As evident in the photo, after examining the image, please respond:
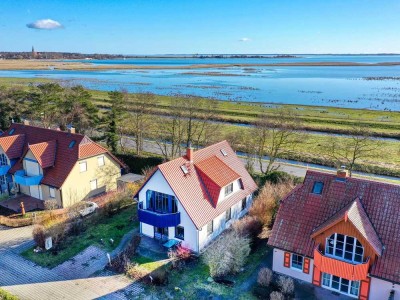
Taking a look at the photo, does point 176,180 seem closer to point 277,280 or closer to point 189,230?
point 189,230

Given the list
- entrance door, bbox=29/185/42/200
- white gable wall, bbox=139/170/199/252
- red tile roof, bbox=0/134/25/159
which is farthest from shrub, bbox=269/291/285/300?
red tile roof, bbox=0/134/25/159

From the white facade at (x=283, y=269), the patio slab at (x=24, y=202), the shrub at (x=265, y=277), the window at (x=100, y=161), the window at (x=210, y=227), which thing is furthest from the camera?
the window at (x=100, y=161)

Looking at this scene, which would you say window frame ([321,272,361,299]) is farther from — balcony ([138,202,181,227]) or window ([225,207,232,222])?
balcony ([138,202,181,227])

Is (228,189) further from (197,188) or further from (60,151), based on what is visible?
(60,151)

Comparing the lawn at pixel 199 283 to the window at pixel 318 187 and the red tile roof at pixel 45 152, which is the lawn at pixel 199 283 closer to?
the window at pixel 318 187

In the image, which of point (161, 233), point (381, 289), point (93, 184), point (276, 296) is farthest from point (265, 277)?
point (93, 184)

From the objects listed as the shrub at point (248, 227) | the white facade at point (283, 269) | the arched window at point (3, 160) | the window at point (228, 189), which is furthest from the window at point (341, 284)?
the arched window at point (3, 160)
